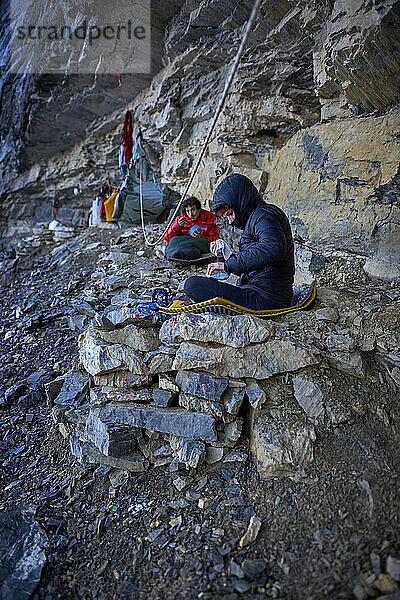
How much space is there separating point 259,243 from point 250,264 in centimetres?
19

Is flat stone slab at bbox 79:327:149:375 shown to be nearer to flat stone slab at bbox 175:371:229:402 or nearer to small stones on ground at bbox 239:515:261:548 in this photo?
flat stone slab at bbox 175:371:229:402

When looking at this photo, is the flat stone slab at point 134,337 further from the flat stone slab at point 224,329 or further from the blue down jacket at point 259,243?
the blue down jacket at point 259,243

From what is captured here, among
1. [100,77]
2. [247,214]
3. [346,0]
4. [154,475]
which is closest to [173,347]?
[154,475]

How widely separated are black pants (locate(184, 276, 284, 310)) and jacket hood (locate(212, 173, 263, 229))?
0.64 m

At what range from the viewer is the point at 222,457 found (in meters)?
2.72

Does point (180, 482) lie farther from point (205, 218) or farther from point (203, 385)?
point (205, 218)

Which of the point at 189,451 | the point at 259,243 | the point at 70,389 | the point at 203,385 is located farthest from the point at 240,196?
the point at 70,389

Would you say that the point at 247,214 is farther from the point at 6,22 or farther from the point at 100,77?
the point at 6,22

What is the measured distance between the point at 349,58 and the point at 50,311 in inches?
193

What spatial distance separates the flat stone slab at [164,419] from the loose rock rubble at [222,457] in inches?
0.4

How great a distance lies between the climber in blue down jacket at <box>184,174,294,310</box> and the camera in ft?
10.1

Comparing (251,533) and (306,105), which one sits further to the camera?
(306,105)

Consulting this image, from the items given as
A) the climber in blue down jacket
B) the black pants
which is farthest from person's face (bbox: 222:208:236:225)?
the black pants

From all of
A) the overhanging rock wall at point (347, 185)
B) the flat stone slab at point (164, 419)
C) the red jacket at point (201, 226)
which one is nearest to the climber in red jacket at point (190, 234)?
the red jacket at point (201, 226)
